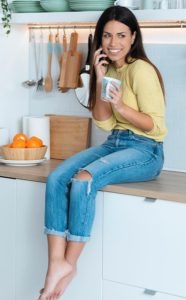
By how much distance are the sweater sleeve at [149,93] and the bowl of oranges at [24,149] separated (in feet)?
1.64

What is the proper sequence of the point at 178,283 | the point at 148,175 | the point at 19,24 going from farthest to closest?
the point at 19,24 → the point at 148,175 → the point at 178,283

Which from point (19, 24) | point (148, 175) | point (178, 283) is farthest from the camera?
point (19, 24)

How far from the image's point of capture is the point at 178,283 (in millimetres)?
2168

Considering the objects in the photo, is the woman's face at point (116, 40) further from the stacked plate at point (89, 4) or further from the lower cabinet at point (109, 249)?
the lower cabinet at point (109, 249)

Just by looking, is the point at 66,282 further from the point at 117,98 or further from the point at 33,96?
the point at 33,96

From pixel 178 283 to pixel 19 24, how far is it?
4.36ft

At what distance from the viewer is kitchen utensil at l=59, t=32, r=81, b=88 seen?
9.09 ft

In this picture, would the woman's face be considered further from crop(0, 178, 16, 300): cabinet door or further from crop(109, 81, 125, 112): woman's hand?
crop(0, 178, 16, 300): cabinet door

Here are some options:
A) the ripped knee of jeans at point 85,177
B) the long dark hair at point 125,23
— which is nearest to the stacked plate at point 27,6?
the long dark hair at point 125,23

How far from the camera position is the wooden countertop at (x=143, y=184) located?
2.17 m

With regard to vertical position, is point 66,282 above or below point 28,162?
below

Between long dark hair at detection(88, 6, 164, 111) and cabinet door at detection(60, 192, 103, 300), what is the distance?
441 millimetres

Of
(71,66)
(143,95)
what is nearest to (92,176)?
(143,95)

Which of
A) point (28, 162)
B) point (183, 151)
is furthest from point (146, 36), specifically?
point (28, 162)
